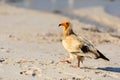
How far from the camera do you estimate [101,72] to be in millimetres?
9727

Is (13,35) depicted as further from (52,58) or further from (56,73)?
(56,73)

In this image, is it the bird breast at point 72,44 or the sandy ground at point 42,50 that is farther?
the bird breast at point 72,44

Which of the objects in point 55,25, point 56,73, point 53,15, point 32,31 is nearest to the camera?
point 56,73

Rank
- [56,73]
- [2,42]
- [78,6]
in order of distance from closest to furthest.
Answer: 1. [56,73]
2. [2,42]
3. [78,6]

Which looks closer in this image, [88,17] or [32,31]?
[32,31]

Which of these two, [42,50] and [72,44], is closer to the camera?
[72,44]

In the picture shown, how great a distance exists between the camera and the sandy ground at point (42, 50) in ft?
30.5

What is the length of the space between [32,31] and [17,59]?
5.21 m

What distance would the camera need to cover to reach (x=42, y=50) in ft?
40.0

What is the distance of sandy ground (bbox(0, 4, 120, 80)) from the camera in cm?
930

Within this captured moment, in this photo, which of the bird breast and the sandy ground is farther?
the bird breast

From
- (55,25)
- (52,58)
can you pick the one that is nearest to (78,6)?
(55,25)

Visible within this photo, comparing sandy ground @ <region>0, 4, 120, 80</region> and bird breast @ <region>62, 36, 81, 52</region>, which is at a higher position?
bird breast @ <region>62, 36, 81, 52</region>

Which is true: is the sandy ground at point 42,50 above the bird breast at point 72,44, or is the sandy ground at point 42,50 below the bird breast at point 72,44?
below
